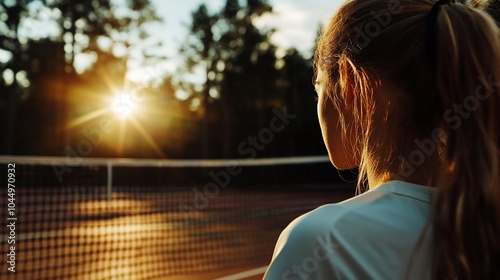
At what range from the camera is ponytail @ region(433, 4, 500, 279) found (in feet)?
2.86

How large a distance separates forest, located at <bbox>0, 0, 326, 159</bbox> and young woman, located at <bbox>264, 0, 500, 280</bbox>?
26636mm

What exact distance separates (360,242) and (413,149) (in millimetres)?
219

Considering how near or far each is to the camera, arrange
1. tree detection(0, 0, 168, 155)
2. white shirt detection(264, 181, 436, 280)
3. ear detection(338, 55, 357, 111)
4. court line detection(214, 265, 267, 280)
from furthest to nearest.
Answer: tree detection(0, 0, 168, 155) → court line detection(214, 265, 267, 280) → ear detection(338, 55, 357, 111) → white shirt detection(264, 181, 436, 280)

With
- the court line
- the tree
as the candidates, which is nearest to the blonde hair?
the court line

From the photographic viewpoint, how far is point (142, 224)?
1247 centimetres

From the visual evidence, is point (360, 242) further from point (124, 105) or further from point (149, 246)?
point (124, 105)

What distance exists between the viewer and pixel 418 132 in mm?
971

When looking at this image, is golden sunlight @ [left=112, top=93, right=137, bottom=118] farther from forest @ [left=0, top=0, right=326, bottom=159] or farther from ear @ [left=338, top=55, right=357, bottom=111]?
ear @ [left=338, top=55, right=357, bottom=111]

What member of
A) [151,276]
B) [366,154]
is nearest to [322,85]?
[366,154]

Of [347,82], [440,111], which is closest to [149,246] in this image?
[347,82]

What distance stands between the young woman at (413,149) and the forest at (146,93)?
26.6 m

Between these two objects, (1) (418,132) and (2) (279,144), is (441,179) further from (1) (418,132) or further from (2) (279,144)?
(2) (279,144)

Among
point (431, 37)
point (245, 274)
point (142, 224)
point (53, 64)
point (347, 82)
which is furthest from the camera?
point (53, 64)

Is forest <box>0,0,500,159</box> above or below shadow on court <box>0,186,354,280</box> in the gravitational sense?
above
